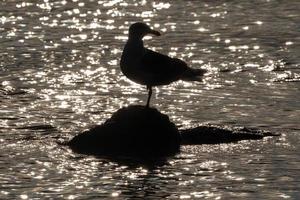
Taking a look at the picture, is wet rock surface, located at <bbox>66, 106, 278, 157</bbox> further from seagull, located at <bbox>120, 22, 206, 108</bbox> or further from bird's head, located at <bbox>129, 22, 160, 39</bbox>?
bird's head, located at <bbox>129, 22, 160, 39</bbox>

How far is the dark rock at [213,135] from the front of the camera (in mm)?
20219

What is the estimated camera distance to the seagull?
2002 centimetres

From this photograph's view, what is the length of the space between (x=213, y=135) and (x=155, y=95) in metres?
4.56

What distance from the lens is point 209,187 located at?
17359mm

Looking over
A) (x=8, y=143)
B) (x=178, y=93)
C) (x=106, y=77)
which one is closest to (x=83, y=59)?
(x=106, y=77)

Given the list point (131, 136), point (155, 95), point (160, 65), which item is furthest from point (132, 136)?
point (155, 95)

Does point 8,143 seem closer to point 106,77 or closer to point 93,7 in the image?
point 106,77

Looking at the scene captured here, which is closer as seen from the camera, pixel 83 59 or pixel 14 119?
pixel 14 119

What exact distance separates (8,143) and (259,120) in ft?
17.1

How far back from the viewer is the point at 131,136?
19578mm

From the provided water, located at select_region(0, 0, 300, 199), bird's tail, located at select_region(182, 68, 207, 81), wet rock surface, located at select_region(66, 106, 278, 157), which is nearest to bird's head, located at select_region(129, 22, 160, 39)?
bird's tail, located at select_region(182, 68, 207, 81)

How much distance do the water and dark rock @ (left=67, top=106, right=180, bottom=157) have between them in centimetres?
43

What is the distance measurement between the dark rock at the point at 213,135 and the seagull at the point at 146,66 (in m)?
0.98

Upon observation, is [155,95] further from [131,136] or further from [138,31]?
[131,136]
